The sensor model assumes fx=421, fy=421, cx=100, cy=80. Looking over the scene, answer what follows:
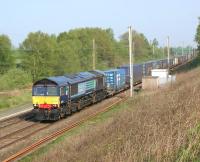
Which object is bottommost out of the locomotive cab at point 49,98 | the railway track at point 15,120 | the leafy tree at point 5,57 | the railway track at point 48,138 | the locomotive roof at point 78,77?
the railway track at point 15,120

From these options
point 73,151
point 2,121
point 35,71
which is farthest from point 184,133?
point 35,71

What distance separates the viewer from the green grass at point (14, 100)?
131 ft

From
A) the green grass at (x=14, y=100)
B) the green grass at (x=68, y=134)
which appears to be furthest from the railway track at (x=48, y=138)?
the green grass at (x=14, y=100)

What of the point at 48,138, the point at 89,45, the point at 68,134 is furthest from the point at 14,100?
the point at 89,45

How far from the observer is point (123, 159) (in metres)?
9.91

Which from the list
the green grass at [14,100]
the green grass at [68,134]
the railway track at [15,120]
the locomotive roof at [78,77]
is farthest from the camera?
the green grass at [14,100]

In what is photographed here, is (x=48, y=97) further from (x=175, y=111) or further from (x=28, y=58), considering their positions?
(x=28, y=58)

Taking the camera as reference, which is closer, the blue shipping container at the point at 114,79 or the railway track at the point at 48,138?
the railway track at the point at 48,138

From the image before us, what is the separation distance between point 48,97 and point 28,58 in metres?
40.1

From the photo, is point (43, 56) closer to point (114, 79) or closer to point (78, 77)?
point (114, 79)

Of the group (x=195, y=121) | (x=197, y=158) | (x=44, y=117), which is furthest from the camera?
(x=44, y=117)

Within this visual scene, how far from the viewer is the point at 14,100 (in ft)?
139

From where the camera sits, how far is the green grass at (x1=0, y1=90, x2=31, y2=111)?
39847 millimetres

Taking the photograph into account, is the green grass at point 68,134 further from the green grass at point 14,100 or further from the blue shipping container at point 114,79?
the green grass at point 14,100
